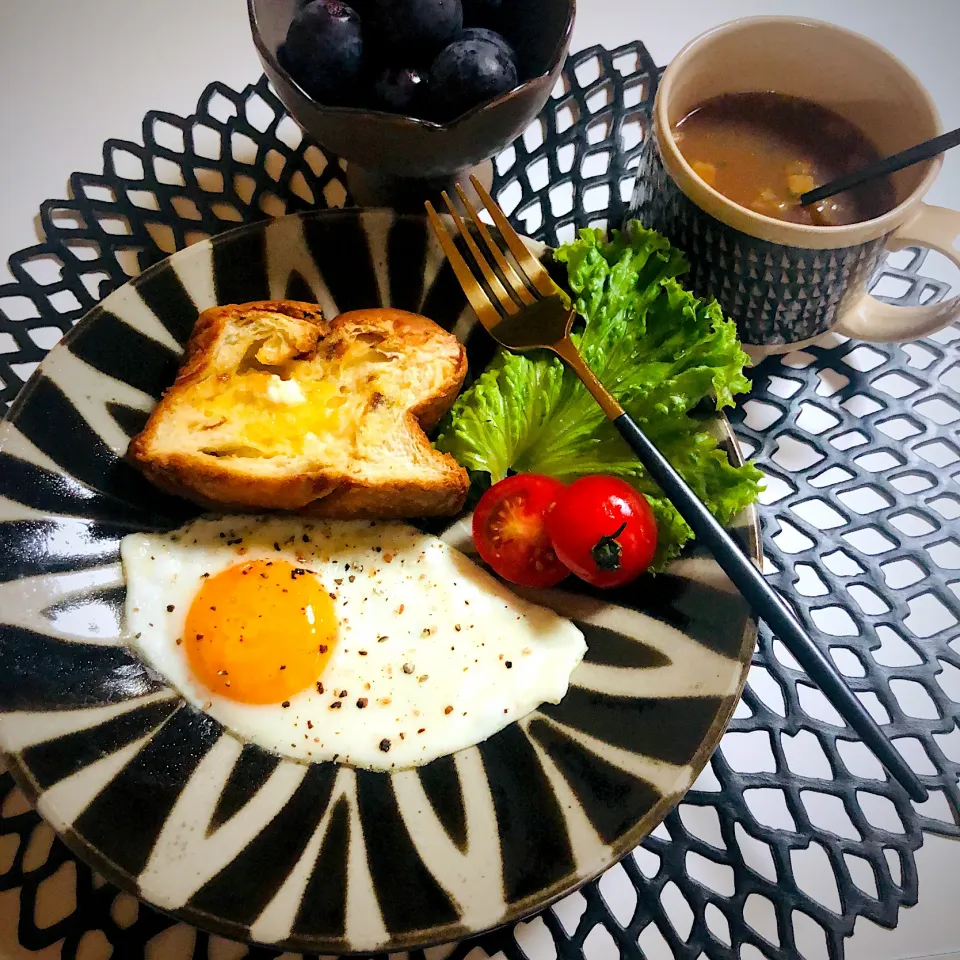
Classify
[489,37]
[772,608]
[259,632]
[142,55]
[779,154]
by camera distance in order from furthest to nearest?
[142,55] → [779,154] → [489,37] → [259,632] → [772,608]

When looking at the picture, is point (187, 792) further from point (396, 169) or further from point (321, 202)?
point (321, 202)

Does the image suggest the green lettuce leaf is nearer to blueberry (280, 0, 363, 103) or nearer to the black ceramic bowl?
the black ceramic bowl

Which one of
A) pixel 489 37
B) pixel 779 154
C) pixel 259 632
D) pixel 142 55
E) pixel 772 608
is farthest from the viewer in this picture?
pixel 142 55

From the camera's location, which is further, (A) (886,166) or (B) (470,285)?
(B) (470,285)

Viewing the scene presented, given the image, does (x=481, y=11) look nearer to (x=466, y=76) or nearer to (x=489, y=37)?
(x=489, y=37)

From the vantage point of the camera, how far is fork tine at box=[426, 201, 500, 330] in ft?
6.19

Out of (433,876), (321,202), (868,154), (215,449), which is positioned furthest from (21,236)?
(868,154)

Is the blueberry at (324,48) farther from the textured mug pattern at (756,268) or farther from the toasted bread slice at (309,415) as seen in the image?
the textured mug pattern at (756,268)

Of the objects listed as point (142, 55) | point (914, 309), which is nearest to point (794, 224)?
point (914, 309)

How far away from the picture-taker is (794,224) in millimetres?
1629

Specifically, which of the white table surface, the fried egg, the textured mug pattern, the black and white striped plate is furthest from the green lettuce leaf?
the white table surface

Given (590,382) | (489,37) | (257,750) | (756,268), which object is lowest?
(257,750)

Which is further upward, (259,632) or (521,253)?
(521,253)

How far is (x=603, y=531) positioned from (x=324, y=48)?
1.19m
